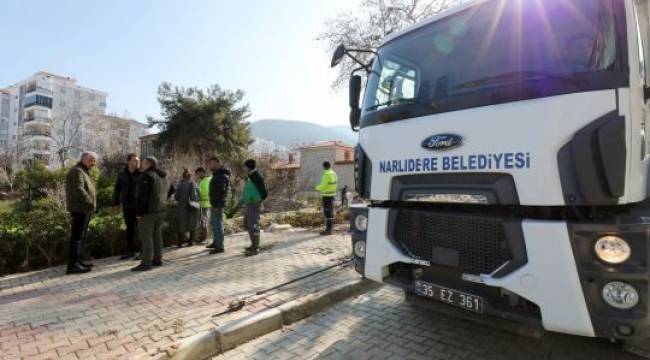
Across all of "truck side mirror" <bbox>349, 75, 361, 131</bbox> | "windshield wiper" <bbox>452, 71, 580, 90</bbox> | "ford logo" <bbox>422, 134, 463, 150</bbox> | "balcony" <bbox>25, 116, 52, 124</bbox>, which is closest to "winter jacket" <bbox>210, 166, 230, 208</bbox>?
"truck side mirror" <bbox>349, 75, 361, 131</bbox>

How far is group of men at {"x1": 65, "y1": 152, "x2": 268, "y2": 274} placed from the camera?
5.56 metres

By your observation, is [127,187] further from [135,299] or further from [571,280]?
[571,280]

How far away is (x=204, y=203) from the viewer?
7.89 m

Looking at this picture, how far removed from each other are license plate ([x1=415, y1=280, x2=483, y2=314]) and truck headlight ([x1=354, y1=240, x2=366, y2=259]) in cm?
62

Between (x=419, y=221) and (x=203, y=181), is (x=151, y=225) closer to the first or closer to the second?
(x=203, y=181)

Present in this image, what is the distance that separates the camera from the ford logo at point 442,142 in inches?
109

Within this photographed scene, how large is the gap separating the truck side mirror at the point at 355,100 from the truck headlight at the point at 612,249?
252cm

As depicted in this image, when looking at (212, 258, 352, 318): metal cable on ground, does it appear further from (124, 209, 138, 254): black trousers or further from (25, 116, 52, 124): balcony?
(25, 116, 52, 124): balcony

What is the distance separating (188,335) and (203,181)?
5034 millimetres

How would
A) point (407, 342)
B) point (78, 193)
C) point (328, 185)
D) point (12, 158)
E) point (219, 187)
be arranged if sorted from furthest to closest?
point (12, 158) → point (328, 185) → point (219, 187) → point (78, 193) → point (407, 342)

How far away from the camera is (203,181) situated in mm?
7926

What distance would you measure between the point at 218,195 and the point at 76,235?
2291mm

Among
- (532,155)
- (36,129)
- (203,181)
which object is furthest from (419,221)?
(36,129)

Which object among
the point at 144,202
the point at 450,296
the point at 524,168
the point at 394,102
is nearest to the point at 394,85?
the point at 394,102
